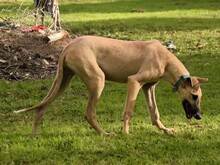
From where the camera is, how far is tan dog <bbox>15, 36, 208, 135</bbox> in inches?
333

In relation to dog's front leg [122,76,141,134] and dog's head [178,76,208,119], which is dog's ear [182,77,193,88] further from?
dog's front leg [122,76,141,134]

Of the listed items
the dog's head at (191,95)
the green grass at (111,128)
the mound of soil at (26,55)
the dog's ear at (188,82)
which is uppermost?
the dog's ear at (188,82)

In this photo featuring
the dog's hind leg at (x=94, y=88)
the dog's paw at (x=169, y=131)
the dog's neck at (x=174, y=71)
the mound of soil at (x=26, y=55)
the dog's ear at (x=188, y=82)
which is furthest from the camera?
the mound of soil at (x=26, y=55)

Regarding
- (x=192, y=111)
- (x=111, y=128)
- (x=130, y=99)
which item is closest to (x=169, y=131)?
(x=192, y=111)

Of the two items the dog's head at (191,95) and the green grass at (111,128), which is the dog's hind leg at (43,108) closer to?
the green grass at (111,128)

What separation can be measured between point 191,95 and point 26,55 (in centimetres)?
607

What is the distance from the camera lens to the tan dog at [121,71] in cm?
847

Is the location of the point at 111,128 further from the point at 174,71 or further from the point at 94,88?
the point at 174,71

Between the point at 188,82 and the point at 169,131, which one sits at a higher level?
the point at 188,82

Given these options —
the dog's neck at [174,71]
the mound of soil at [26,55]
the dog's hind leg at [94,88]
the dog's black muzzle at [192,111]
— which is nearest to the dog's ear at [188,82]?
the dog's neck at [174,71]

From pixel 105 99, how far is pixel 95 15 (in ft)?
55.4

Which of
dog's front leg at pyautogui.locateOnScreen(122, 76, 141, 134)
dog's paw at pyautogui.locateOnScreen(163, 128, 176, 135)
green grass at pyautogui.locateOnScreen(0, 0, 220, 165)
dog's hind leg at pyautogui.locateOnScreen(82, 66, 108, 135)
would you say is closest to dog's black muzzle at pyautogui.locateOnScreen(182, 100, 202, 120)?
green grass at pyautogui.locateOnScreen(0, 0, 220, 165)

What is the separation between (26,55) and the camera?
14039 millimetres

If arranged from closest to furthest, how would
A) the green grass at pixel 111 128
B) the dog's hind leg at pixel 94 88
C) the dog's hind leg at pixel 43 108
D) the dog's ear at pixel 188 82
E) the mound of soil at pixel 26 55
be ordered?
the green grass at pixel 111 128 → the dog's hind leg at pixel 94 88 → the dog's hind leg at pixel 43 108 → the dog's ear at pixel 188 82 → the mound of soil at pixel 26 55
